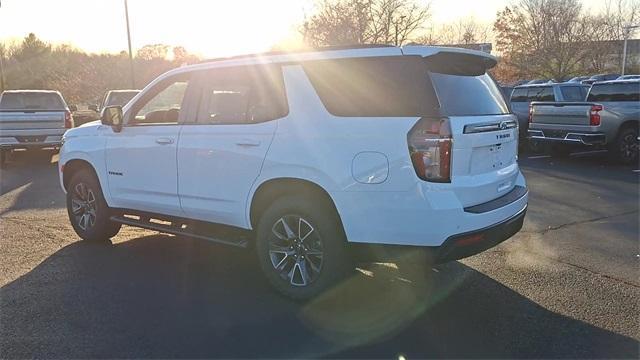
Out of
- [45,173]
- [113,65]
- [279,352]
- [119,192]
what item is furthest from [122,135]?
[113,65]

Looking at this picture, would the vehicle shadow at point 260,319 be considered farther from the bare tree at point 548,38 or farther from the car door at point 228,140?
the bare tree at point 548,38

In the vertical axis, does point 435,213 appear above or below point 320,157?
below

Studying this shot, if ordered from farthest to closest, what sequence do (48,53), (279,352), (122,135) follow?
(48,53), (122,135), (279,352)

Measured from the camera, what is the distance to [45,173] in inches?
491

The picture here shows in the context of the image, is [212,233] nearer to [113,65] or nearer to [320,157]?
[320,157]

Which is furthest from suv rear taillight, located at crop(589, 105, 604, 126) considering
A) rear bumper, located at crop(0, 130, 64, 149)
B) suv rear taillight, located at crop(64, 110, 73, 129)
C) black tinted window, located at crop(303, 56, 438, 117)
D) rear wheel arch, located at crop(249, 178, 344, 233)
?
rear bumper, located at crop(0, 130, 64, 149)

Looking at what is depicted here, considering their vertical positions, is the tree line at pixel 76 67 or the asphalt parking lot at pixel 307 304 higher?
the tree line at pixel 76 67

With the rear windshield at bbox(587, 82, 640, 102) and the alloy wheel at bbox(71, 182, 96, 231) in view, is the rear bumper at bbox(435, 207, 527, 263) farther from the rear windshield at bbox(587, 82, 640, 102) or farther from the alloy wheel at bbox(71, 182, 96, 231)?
the rear windshield at bbox(587, 82, 640, 102)

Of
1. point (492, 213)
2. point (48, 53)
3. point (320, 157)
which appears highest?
point (48, 53)

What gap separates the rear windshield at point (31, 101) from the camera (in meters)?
13.9

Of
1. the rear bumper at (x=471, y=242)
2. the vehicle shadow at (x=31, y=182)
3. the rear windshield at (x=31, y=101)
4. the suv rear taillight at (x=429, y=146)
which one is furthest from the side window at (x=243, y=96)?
the rear windshield at (x=31, y=101)

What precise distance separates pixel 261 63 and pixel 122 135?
6.31 feet

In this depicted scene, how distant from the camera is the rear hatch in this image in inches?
157

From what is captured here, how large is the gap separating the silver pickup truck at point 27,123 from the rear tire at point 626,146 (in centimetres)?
1285
